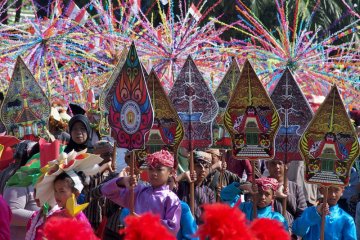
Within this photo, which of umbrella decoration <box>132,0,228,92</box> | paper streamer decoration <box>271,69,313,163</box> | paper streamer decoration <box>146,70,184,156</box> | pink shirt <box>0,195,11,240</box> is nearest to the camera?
pink shirt <box>0,195,11,240</box>

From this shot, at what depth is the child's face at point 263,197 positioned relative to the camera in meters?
7.93

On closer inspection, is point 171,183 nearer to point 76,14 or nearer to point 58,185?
point 58,185

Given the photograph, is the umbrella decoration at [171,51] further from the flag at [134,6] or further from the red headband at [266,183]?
the red headband at [266,183]

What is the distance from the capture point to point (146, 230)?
13.9 ft

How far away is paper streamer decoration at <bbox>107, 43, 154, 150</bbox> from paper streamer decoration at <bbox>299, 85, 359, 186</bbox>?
1.19 m

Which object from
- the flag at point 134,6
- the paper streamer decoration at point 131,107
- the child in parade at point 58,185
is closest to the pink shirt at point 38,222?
the child in parade at point 58,185

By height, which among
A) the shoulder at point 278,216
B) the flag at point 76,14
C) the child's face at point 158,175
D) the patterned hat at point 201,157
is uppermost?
the flag at point 76,14

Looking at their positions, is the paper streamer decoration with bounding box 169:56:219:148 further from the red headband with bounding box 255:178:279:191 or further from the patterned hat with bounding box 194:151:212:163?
the red headband with bounding box 255:178:279:191

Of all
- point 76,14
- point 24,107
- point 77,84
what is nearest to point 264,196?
A: point 24,107

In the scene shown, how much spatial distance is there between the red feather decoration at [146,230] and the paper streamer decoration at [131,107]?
3.29m

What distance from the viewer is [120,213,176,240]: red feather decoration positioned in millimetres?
4203

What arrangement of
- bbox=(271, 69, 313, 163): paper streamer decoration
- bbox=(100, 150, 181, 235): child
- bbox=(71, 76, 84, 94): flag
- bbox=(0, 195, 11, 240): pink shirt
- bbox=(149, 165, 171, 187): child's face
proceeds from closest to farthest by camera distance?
bbox=(0, 195, 11, 240): pink shirt, bbox=(100, 150, 181, 235): child, bbox=(149, 165, 171, 187): child's face, bbox=(271, 69, 313, 163): paper streamer decoration, bbox=(71, 76, 84, 94): flag

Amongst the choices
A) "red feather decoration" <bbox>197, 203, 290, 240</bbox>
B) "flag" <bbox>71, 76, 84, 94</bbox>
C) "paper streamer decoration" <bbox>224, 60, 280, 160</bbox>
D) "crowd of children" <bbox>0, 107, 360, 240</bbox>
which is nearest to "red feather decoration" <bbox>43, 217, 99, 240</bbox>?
"red feather decoration" <bbox>197, 203, 290, 240</bbox>

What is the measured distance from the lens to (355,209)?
10211mm
